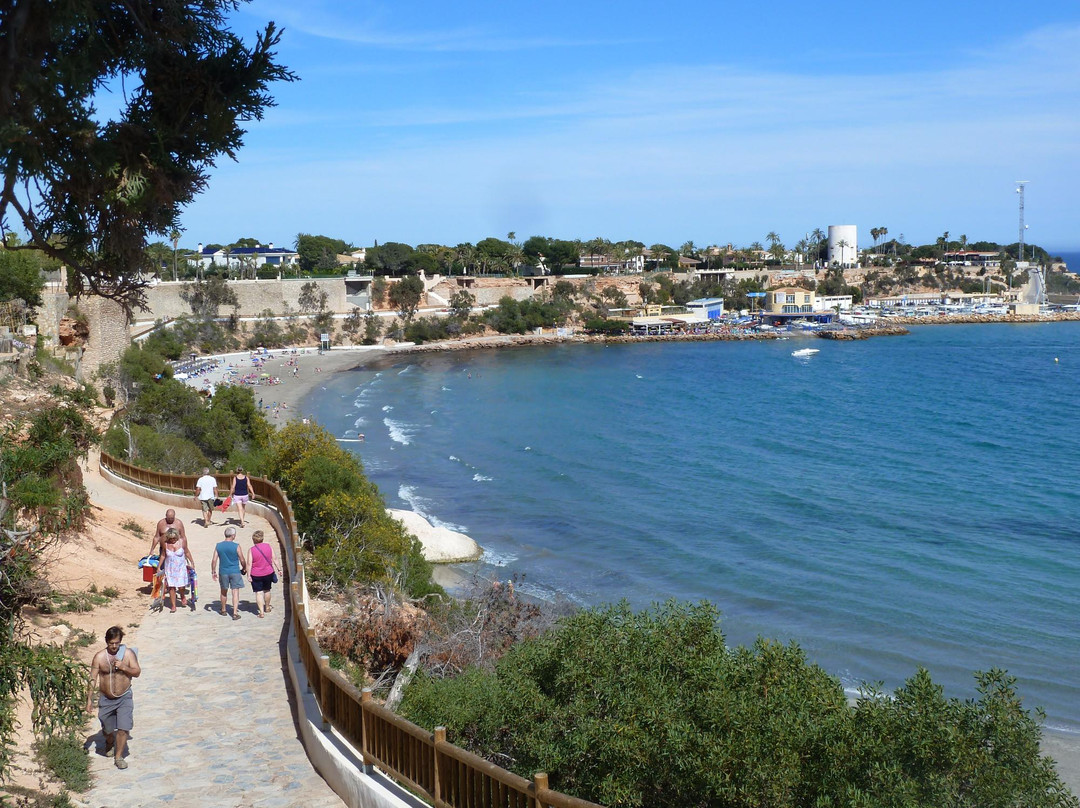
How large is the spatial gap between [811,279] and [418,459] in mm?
113026

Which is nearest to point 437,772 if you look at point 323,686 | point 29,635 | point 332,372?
point 323,686

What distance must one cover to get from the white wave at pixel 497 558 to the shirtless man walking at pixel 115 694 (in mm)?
17510

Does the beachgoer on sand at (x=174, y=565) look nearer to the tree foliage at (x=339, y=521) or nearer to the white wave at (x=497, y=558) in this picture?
the tree foliage at (x=339, y=521)

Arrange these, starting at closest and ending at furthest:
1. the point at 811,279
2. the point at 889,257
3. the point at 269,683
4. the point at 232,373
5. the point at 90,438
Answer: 1. the point at 269,683
2. the point at 90,438
3. the point at 232,373
4. the point at 811,279
5. the point at 889,257

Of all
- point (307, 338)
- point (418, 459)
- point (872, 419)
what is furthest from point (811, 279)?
point (418, 459)

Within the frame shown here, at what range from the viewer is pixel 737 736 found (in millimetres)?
6590

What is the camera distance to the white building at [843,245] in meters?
176

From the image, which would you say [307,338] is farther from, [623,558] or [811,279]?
[811,279]

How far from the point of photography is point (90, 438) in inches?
667

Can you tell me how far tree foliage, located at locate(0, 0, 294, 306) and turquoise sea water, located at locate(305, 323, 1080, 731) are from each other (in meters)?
14.7

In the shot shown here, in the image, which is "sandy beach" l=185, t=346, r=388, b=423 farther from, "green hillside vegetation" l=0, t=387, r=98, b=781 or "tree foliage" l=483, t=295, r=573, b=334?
"green hillside vegetation" l=0, t=387, r=98, b=781

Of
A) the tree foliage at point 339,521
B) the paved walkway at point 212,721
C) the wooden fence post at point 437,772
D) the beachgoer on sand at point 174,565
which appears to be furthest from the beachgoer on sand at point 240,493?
the wooden fence post at point 437,772

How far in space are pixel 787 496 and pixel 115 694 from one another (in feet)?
92.5

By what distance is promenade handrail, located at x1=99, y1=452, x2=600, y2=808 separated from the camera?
4996mm
